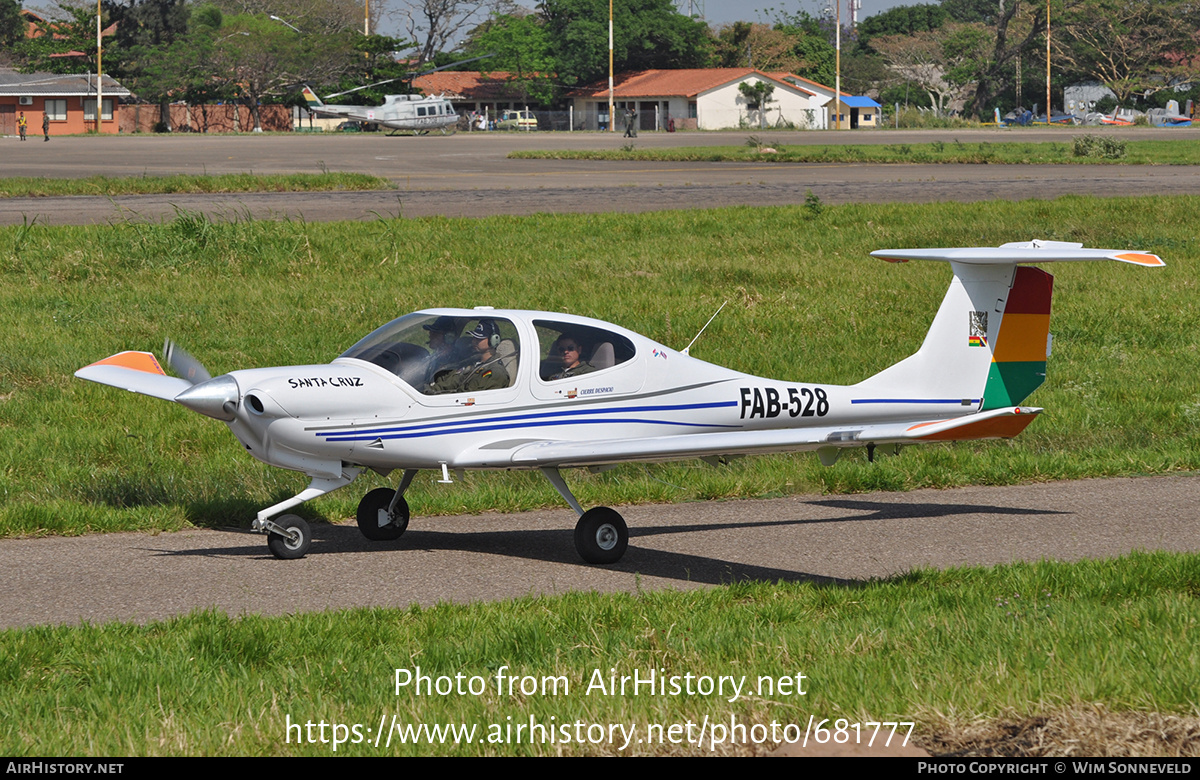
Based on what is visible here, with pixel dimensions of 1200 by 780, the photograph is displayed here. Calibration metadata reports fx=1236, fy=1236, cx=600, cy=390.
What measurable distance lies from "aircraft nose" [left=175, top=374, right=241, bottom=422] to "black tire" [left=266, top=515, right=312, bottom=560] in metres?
0.99

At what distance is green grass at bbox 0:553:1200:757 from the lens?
5.09 m

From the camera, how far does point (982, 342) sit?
1028 cm

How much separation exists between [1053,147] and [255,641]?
5733 cm

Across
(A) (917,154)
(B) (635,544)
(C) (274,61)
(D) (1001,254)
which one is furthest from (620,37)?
(B) (635,544)

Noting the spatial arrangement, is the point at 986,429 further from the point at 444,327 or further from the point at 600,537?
the point at 444,327

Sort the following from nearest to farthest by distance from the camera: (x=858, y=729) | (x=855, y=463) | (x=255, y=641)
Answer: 1. (x=858, y=729)
2. (x=255, y=641)
3. (x=855, y=463)

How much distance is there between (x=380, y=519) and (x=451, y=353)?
161cm

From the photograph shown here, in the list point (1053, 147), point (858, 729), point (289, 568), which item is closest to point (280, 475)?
point (289, 568)

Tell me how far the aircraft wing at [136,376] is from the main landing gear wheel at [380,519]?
5.48ft

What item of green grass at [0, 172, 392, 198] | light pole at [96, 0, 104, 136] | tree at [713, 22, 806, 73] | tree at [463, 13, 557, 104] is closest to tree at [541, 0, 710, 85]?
tree at [463, 13, 557, 104]

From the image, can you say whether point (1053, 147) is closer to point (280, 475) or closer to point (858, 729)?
point (280, 475)

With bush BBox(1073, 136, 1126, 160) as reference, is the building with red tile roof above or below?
above

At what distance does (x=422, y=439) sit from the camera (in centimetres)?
890

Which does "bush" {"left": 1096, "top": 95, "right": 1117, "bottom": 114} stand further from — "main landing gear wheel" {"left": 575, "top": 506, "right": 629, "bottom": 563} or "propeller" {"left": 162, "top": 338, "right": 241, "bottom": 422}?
"propeller" {"left": 162, "top": 338, "right": 241, "bottom": 422}
